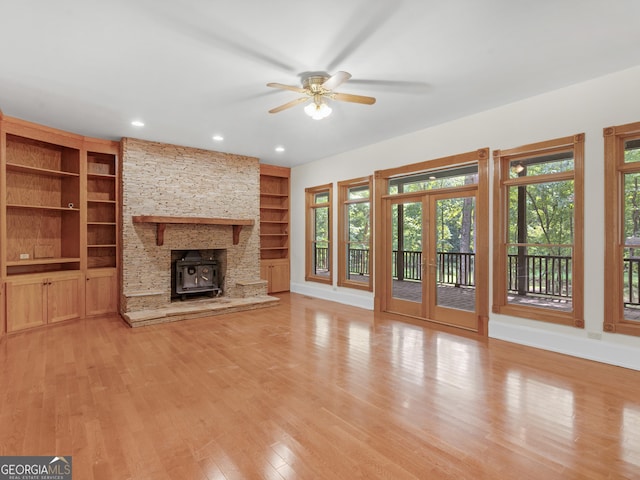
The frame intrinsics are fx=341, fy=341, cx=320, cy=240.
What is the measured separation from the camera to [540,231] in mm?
4332

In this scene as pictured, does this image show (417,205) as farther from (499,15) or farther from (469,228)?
(499,15)

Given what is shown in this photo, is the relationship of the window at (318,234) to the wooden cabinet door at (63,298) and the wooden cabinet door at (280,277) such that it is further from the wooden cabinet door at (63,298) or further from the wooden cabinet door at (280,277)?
the wooden cabinet door at (63,298)

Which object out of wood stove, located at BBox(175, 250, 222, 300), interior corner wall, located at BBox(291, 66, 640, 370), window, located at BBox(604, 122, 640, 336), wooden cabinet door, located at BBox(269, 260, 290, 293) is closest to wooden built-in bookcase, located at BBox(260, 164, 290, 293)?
wooden cabinet door, located at BBox(269, 260, 290, 293)

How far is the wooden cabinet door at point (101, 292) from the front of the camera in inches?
227

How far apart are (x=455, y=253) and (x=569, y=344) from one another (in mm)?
1810

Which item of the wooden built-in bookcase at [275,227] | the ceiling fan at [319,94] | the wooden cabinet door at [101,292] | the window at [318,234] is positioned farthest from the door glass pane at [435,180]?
the wooden cabinet door at [101,292]

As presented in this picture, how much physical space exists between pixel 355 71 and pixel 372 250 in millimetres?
3540

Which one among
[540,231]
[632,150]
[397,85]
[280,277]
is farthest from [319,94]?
[280,277]

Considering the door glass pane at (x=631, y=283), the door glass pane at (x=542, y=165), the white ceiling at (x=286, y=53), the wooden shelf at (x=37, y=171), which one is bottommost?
the door glass pane at (x=631, y=283)

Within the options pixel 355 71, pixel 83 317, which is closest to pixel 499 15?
pixel 355 71

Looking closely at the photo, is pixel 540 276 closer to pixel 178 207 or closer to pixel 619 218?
pixel 619 218

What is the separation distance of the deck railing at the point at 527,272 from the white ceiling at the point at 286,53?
6.76 feet

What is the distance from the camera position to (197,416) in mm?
2590

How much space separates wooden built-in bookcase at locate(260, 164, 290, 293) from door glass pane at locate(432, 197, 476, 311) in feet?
13.6
